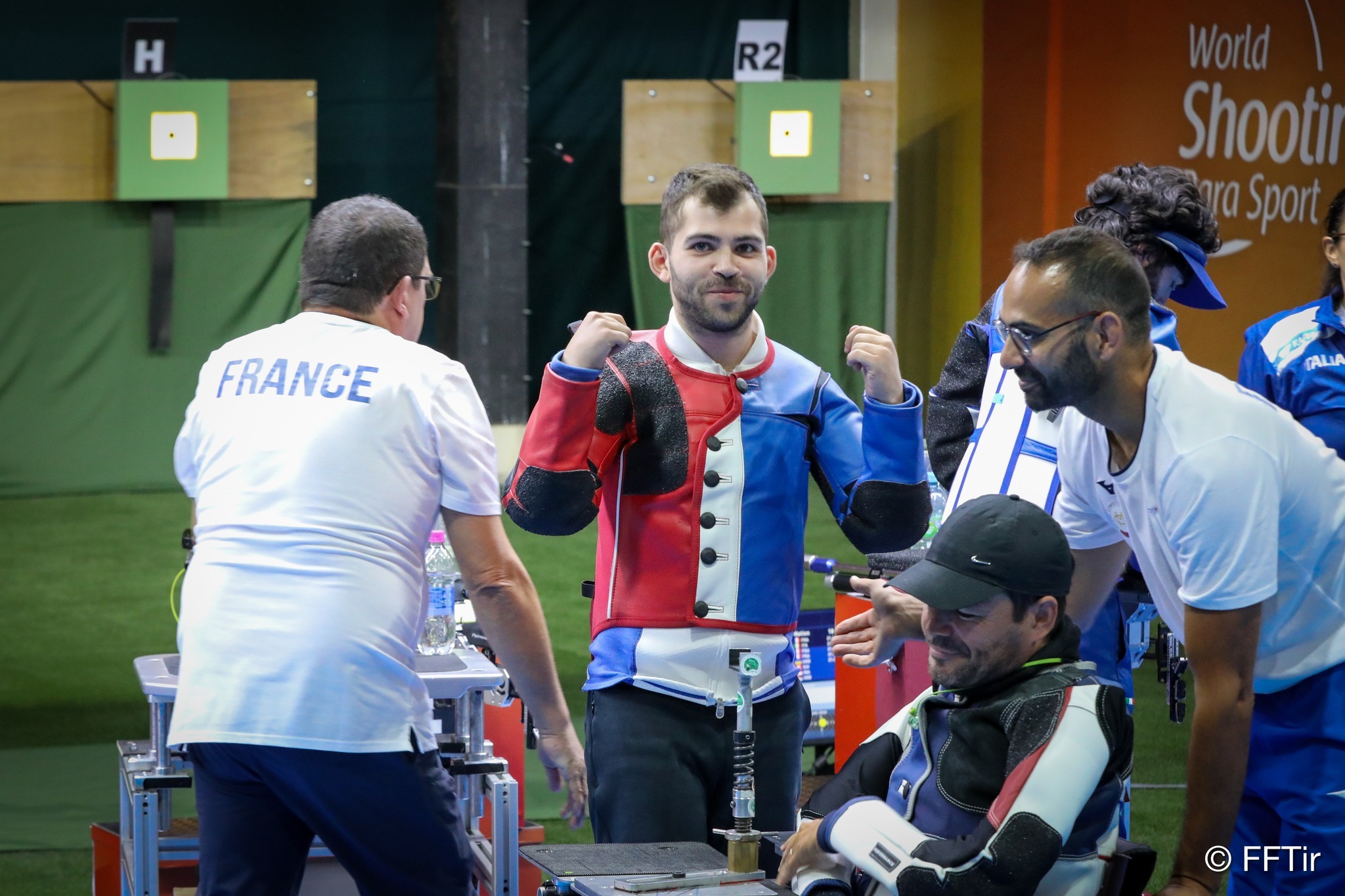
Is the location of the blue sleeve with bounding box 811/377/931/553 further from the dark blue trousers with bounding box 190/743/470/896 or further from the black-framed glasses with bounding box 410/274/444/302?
the dark blue trousers with bounding box 190/743/470/896

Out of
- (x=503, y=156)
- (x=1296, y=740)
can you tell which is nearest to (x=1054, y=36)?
(x=503, y=156)

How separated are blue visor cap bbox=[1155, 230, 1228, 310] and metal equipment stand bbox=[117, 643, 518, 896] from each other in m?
1.49

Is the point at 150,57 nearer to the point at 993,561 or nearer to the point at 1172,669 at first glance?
the point at 1172,669

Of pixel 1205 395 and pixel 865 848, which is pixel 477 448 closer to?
pixel 865 848

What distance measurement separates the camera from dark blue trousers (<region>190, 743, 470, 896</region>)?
7.09 feet

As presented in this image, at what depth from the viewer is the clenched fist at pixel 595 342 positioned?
7.68 ft

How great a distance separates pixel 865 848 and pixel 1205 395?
710 millimetres

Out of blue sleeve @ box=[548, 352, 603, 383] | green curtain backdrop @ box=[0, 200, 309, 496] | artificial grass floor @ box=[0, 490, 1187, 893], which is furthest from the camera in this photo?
green curtain backdrop @ box=[0, 200, 309, 496]

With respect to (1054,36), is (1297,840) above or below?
below

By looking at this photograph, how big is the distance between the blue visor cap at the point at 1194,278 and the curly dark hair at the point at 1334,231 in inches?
24.8

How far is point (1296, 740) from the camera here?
2189 mm

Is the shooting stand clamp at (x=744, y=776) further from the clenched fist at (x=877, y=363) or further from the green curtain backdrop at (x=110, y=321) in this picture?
the green curtain backdrop at (x=110, y=321)

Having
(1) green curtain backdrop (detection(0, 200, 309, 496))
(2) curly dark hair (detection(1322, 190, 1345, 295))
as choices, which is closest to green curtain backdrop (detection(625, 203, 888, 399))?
(1) green curtain backdrop (detection(0, 200, 309, 496))

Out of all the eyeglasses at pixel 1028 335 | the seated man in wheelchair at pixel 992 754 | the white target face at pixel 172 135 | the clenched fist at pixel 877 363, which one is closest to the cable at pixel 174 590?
the clenched fist at pixel 877 363
